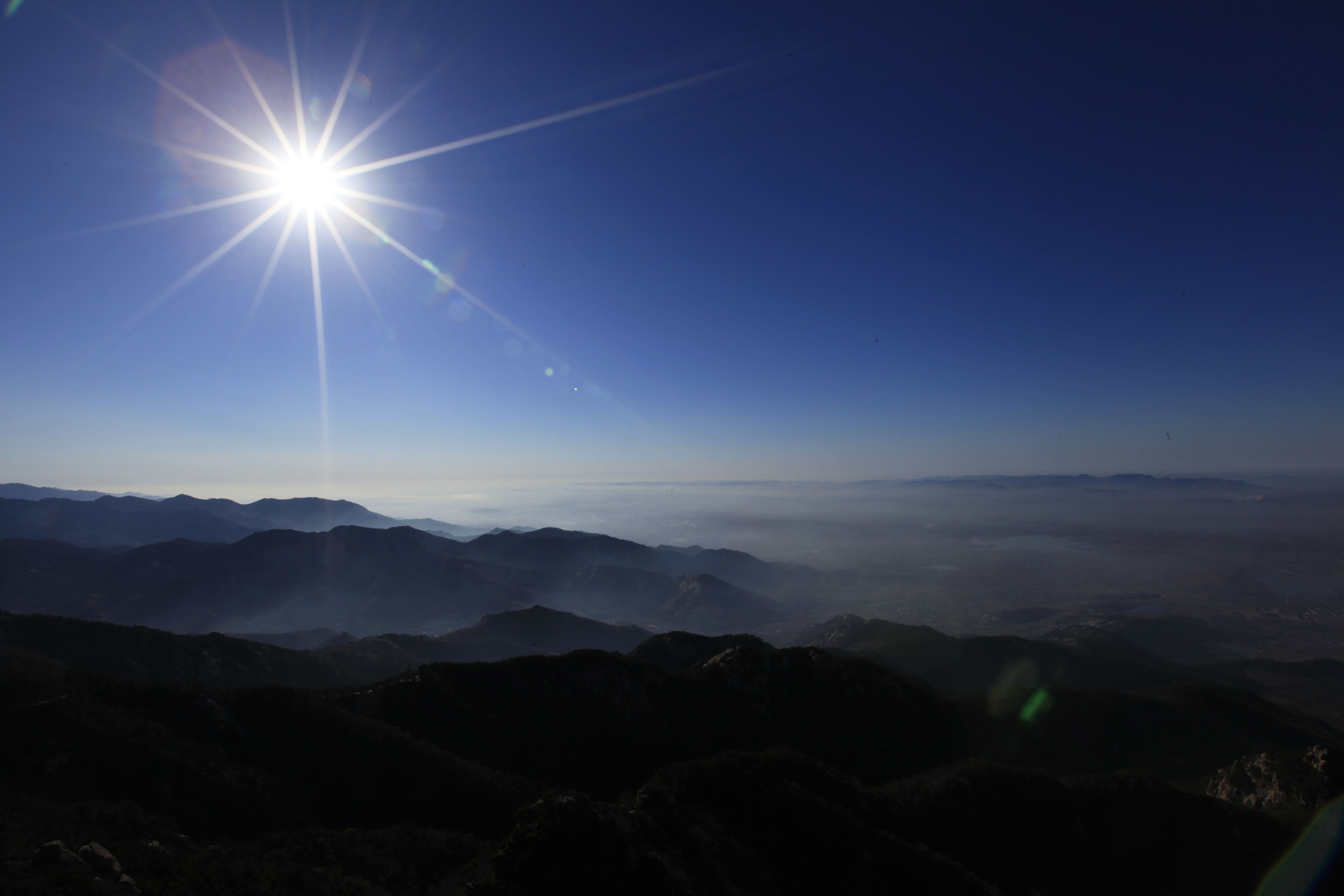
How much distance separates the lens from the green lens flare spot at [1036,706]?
74.2 metres

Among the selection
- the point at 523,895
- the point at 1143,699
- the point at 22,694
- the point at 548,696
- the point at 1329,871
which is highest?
the point at 22,694

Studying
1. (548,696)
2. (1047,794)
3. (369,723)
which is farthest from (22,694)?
(1047,794)

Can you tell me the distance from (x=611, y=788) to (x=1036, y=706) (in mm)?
69929

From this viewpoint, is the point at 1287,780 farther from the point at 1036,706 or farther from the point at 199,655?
the point at 199,655

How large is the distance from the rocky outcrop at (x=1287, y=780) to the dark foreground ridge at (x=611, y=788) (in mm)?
232

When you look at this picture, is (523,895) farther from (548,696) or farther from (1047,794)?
(1047,794)

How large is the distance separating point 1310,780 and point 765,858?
191ft

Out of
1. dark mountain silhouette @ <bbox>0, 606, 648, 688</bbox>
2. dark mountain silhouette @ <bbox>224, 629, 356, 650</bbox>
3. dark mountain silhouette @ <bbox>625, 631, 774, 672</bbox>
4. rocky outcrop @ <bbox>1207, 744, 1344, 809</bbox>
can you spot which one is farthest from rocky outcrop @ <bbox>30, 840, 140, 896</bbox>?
dark mountain silhouette @ <bbox>224, 629, 356, 650</bbox>

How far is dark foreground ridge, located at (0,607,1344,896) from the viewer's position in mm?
27656

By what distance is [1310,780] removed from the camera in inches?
1850

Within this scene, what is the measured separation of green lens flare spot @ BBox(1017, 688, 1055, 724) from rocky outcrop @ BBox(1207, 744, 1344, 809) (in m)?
21.2

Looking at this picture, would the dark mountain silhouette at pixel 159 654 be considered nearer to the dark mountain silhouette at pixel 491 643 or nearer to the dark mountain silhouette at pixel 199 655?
the dark mountain silhouette at pixel 199 655

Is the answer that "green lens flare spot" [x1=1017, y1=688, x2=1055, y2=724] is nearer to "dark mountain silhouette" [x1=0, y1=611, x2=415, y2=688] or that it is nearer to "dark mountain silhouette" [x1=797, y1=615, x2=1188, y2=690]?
"dark mountain silhouette" [x1=797, y1=615, x2=1188, y2=690]

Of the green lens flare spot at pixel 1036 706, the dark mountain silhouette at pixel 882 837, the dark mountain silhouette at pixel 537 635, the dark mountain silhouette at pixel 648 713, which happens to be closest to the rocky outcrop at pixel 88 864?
the dark mountain silhouette at pixel 882 837
